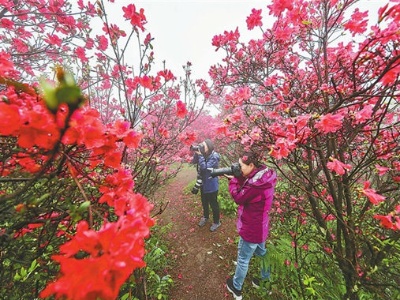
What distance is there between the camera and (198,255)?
13.5ft

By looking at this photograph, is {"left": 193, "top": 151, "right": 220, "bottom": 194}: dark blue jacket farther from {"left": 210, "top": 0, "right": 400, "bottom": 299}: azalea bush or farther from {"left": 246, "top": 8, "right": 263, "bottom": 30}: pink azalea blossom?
{"left": 246, "top": 8, "right": 263, "bottom": 30}: pink azalea blossom

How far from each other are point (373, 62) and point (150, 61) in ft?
8.29

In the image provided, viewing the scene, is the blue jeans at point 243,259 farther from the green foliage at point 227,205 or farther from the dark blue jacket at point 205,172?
the green foliage at point 227,205

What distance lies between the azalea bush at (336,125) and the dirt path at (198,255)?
130 cm

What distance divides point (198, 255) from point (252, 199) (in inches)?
89.8

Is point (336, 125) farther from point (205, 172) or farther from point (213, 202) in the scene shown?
point (213, 202)

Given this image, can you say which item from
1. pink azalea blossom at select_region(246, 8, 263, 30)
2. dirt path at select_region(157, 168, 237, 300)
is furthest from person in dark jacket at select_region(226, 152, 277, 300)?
pink azalea blossom at select_region(246, 8, 263, 30)

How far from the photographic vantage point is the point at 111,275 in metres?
0.56

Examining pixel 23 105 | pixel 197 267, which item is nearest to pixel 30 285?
pixel 23 105

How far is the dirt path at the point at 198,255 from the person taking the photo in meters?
3.29

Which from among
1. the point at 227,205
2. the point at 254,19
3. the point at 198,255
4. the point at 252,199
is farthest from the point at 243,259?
the point at 254,19

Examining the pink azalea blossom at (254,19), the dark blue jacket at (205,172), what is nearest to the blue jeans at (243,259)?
the dark blue jacket at (205,172)

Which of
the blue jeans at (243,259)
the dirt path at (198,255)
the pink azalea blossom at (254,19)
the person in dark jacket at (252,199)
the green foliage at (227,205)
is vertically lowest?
the dirt path at (198,255)

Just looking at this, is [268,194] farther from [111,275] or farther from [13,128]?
[13,128]
